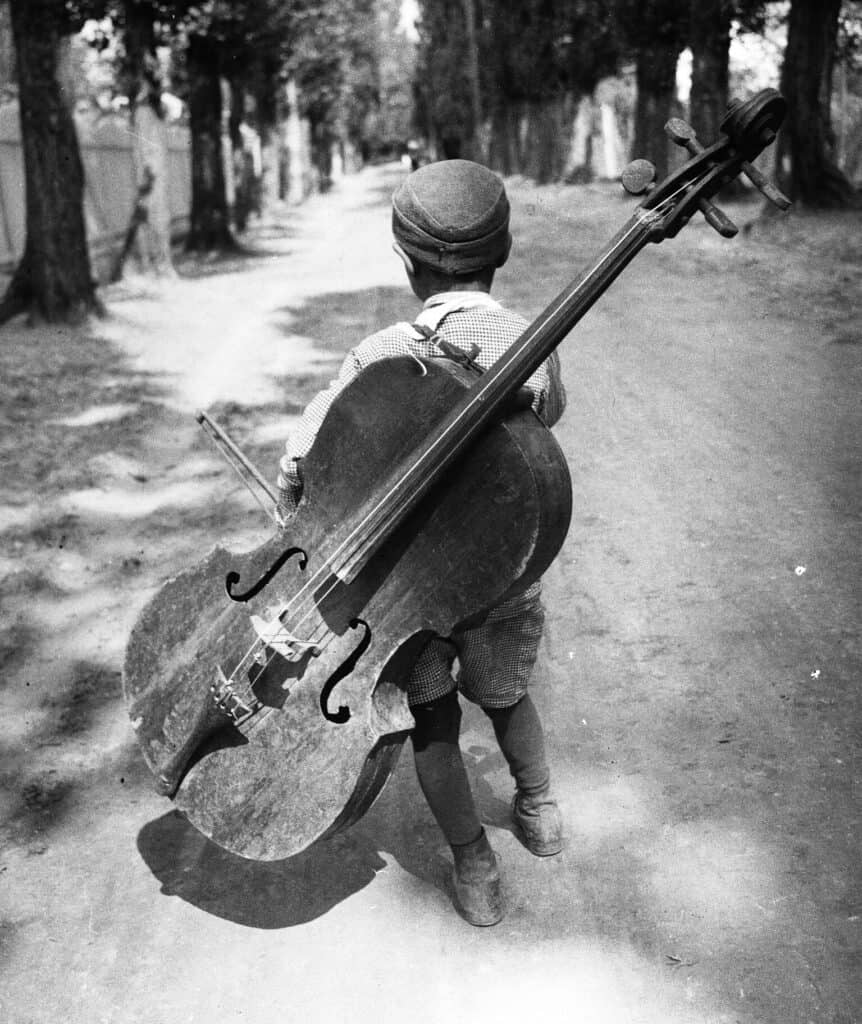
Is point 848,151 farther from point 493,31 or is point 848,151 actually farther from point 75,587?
point 75,587

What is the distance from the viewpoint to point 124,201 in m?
21.5

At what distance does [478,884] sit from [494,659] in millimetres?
565

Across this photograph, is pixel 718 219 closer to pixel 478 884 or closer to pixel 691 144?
pixel 691 144

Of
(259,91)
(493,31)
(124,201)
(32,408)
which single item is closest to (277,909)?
(32,408)

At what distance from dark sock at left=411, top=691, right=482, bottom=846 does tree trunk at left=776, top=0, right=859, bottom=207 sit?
39.2 ft

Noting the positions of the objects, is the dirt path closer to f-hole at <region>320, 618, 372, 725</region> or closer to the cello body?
the cello body

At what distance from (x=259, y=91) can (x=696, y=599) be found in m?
A: 25.1

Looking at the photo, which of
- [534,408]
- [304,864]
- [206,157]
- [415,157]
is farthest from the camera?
[415,157]

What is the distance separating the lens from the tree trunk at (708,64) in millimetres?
14555

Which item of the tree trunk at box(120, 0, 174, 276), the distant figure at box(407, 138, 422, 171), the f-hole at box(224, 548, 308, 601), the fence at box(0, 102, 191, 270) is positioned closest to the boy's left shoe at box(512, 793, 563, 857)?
the f-hole at box(224, 548, 308, 601)

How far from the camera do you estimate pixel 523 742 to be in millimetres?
2945

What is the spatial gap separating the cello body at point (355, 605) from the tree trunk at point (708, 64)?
1335 cm

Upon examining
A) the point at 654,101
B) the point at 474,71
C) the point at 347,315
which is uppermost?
the point at 654,101

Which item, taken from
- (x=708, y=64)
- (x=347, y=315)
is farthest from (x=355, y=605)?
(x=708, y=64)
